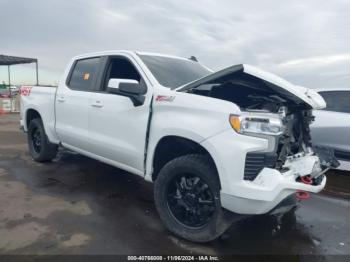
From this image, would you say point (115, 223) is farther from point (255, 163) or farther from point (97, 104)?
point (255, 163)

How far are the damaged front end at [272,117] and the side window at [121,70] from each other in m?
1.12

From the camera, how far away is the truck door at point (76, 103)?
4.79 meters

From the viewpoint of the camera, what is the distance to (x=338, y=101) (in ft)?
19.8

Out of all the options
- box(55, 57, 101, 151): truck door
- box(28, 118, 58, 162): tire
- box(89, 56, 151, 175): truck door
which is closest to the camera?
box(89, 56, 151, 175): truck door

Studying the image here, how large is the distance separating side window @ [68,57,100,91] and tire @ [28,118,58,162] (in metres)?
1.27

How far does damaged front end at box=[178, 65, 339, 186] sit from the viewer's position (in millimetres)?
2973

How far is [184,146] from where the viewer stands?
11.9 feet

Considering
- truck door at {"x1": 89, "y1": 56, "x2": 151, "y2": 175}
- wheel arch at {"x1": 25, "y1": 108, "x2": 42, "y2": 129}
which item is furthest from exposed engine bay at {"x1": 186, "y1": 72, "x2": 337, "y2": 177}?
wheel arch at {"x1": 25, "y1": 108, "x2": 42, "y2": 129}

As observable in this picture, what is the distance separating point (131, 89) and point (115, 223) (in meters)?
1.48

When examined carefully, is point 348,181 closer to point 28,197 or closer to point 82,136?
point 82,136

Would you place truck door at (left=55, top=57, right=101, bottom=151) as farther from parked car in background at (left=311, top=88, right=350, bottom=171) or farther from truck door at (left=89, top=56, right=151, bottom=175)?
parked car in background at (left=311, top=88, right=350, bottom=171)

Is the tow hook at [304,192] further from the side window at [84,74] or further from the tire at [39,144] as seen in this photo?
the tire at [39,144]

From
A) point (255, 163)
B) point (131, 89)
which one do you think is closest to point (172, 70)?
point (131, 89)

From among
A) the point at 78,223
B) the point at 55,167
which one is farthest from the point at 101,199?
the point at 55,167
